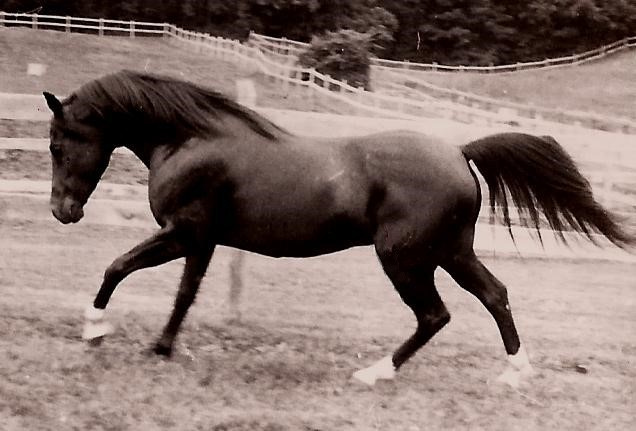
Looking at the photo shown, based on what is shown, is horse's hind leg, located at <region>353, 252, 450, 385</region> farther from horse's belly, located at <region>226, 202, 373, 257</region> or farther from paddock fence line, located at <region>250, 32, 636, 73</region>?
paddock fence line, located at <region>250, 32, 636, 73</region>

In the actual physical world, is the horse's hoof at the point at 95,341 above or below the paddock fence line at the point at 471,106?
above

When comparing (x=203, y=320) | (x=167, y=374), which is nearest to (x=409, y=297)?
(x=167, y=374)

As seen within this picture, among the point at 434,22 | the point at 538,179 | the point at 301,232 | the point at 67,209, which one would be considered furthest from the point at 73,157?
the point at 434,22

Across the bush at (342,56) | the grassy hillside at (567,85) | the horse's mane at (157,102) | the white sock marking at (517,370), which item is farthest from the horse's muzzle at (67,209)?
the grassy hillside at (567,85)

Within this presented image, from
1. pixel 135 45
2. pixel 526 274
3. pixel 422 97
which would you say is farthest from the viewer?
pixel 135 45

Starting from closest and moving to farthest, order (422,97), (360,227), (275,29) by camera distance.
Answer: (360,227) < (422,97) < (275,29)

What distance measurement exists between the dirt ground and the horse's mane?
125 cm

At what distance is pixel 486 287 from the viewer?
4.31 metres

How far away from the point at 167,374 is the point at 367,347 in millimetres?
→ 1348

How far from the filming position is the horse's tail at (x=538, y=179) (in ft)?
14.5

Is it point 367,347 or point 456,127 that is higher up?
point 456,127

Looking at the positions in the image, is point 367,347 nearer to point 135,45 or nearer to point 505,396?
point 505,396

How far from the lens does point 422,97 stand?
69.0 ft

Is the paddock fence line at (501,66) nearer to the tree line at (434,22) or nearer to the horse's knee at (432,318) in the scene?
the tree line at (434,22)
